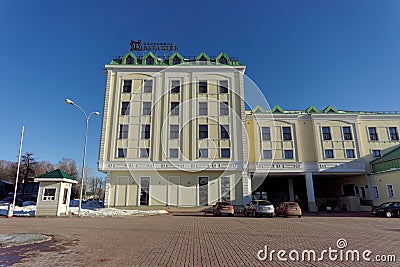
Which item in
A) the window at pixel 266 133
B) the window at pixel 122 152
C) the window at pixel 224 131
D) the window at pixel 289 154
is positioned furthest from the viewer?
the window at pixel 266 133

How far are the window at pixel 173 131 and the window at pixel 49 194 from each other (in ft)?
43.0

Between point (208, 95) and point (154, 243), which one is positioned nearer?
point (154, 243)

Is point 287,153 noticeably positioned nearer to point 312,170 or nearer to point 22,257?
point 312,170

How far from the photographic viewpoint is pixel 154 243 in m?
8.54

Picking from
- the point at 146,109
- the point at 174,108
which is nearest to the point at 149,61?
the point at 146,109

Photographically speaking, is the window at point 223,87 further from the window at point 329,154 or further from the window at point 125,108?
the window at point 329,154

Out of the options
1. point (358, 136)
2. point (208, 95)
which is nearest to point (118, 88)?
point (208, 95)

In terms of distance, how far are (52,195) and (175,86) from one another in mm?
17888

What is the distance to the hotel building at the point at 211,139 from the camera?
2831 centimetres

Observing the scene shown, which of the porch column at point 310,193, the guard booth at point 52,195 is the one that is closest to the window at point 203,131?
the porch column at point 310,193

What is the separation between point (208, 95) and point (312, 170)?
50.4ft

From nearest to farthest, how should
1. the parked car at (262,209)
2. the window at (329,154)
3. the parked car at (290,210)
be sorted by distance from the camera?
the parked car at (262,209)
the parked car at (290,210)
the window at (329,154)

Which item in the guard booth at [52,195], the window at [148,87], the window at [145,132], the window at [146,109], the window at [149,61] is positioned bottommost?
the guard booth at [52,195]

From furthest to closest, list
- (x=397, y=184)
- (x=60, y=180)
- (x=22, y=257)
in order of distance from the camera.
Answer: (x=397, y=184)
(x=60, y=180)
(x=22, y=257)
